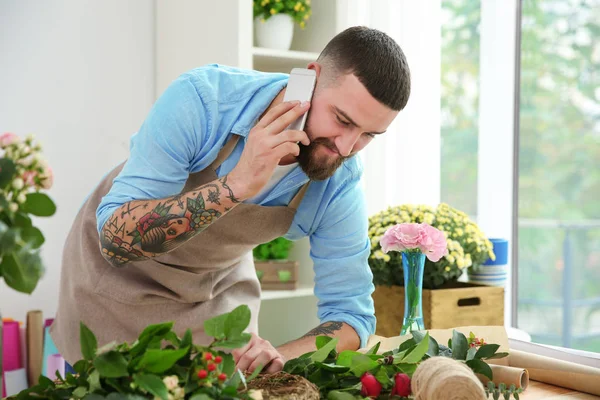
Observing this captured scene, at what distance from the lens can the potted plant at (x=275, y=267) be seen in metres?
2.38

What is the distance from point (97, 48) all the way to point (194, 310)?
126cm

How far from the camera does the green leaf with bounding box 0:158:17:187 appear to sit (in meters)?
0.68

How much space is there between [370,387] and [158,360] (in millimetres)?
333

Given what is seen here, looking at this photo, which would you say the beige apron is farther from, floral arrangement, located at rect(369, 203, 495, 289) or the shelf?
the shelf

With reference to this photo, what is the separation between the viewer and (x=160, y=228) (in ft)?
4.39

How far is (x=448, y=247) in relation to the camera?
78.5 inches

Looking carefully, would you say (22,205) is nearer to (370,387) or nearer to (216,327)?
(216,327)

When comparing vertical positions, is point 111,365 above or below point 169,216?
below

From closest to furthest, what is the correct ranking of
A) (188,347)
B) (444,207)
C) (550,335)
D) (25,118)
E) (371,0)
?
1. (188,347)
2. (444,207)
3. (25,118)
4. (371,0)
5. (550,335)

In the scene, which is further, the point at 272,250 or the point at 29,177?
the point at 272,250

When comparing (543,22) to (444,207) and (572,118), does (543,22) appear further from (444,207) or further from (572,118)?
(444,207)

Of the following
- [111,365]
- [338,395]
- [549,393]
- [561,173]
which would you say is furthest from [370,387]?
[561,173]

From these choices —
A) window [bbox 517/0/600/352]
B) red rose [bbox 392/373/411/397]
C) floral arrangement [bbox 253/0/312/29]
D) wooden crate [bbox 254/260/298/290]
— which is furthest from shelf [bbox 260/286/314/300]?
window [bbox 517/0/600/352]

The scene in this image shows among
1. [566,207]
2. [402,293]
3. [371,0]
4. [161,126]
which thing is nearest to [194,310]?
[161,126]
